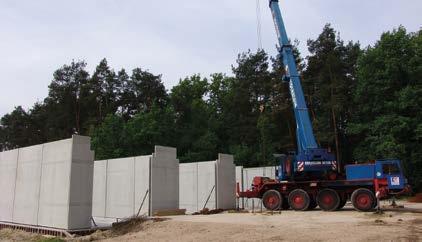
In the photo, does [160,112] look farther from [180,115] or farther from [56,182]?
[56,182]

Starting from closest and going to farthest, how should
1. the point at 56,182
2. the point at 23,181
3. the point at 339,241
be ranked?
the point at 339,241 < the point at 56,182 < the point at 23,181

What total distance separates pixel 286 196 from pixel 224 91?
4208 cm

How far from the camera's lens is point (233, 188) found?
2739 centimetres

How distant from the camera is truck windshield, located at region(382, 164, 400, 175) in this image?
21.2 meters

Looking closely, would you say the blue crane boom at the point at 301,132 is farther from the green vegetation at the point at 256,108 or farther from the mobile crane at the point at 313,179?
the green vegetation at the point at 256,108

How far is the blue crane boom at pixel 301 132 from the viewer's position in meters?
22.8

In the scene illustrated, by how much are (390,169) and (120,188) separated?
13152 mm

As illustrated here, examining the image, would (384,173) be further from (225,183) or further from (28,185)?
(28,185)

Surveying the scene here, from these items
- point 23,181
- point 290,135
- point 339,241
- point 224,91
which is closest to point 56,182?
point 23,181

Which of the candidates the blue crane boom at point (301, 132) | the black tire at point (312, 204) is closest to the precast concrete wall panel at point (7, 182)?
the blue crane boom at point (301, 132)

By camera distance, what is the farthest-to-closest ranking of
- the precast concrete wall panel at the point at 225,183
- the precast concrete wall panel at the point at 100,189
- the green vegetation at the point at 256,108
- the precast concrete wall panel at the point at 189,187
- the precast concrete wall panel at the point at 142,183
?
1. the green vegetation at the point at 256,108
2. the precast concrete wall panel at the point at 189,187
3. the precast concrete wall panel at the point at 225,183
4. the precast concrete wall panel at the point at 100,189
5. the precast concrete wall panel at the point at 142,183

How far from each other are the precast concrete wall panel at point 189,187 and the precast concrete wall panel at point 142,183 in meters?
5.38

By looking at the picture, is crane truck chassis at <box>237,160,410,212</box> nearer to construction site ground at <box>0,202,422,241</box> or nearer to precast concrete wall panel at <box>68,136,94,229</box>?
construction site ground at <box>0,202,422,241</box>

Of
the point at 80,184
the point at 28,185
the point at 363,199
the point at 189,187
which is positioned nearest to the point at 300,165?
the point at 363,199
